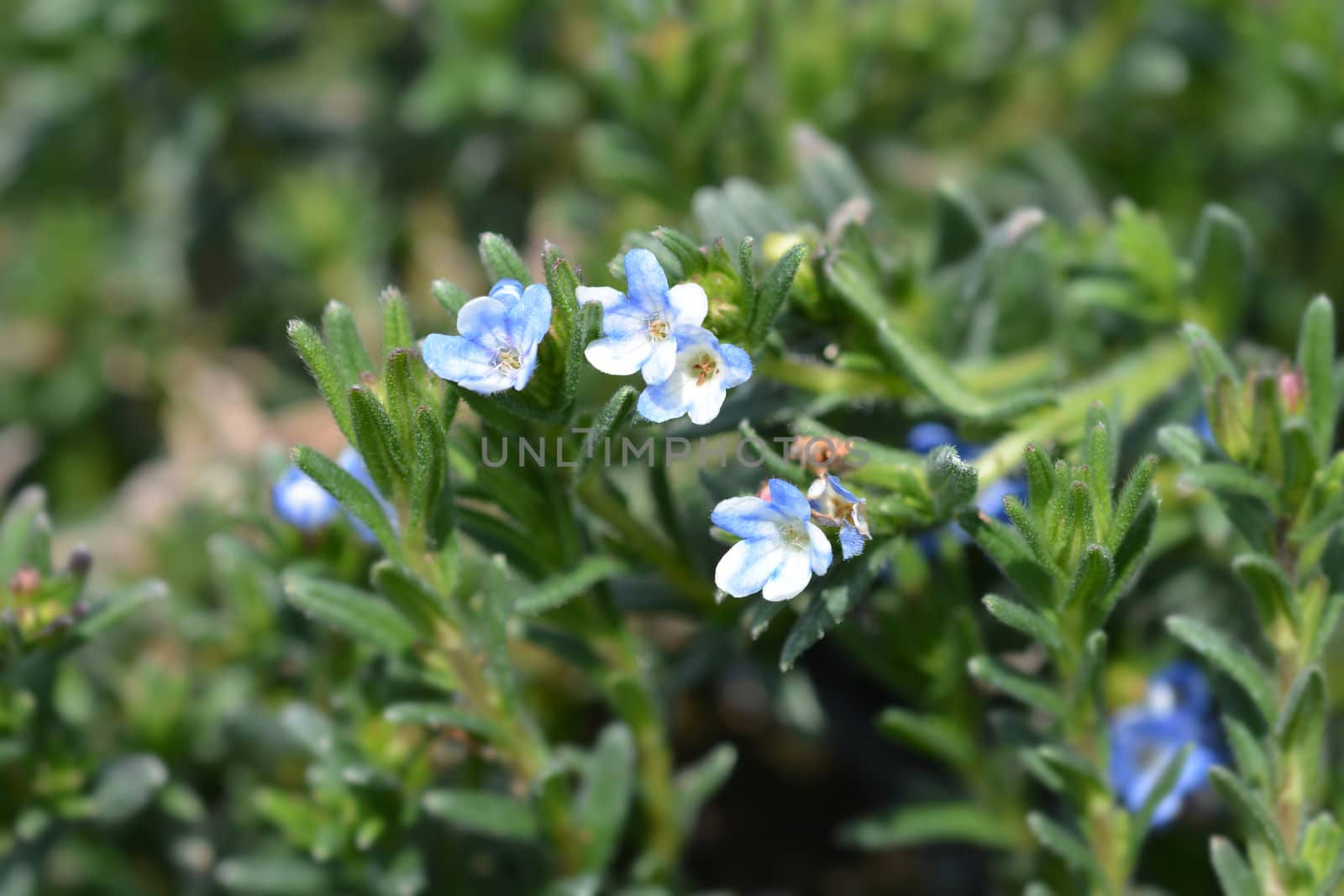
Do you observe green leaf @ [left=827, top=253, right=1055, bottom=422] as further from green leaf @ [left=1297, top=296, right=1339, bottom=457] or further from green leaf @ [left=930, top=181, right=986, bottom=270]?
green leaf @ [left=930, top=181, right=986, bottom=270]

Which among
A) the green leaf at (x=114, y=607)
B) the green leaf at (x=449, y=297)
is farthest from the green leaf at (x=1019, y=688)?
the green leaf at (x=114, y=607)

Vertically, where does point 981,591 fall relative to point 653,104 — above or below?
below

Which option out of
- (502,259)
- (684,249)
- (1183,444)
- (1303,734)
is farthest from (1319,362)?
(502,259)

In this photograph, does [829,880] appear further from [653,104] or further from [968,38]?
[968,38]

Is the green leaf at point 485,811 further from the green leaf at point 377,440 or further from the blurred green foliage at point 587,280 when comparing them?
the green leaf at point 377,440

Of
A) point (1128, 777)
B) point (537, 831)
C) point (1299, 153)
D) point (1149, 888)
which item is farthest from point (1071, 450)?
point (1299, 153)

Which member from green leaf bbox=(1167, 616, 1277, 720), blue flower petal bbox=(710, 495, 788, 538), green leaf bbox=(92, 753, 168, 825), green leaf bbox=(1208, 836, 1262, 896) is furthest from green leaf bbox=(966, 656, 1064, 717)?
green leaf bbox=(92, 753, 168, 825)

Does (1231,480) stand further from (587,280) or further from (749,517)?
(587,280)
